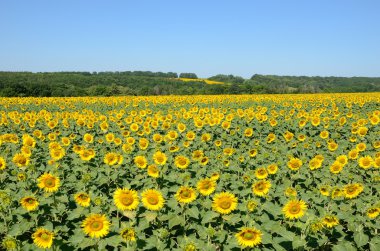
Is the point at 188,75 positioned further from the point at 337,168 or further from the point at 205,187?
the point at 205,187

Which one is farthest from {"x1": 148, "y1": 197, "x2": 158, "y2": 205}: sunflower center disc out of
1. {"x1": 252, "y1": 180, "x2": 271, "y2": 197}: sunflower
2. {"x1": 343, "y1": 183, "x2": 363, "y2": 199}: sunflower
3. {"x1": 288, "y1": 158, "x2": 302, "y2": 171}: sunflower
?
{"x1": 288, "y1": 158, "x2": 302, "y2": 171}: sunflower

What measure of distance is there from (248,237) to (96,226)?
1.55 m

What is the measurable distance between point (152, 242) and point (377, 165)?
516cm

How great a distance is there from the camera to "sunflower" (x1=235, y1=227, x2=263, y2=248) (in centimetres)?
327

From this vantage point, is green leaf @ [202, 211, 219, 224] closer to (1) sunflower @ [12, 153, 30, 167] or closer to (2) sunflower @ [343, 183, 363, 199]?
(2) sunflower @ [343, 183, 363, 199]

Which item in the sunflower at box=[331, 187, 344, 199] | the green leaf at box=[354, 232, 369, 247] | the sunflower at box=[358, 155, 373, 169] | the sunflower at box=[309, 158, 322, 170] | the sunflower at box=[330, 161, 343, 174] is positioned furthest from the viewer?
the sunflower at box=[358, 155, 373, 169]

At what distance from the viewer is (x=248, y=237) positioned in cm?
329

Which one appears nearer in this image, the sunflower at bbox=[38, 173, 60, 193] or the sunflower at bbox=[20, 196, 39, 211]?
the sunflower at bbox=[20, 196, 39, 211]

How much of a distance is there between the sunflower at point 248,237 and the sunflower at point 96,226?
136 cm

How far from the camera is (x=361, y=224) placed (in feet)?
14.4

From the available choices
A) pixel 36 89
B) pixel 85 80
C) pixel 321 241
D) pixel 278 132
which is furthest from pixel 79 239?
pixel 85 80

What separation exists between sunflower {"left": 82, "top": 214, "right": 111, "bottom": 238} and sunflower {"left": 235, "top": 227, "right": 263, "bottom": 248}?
1356 mm

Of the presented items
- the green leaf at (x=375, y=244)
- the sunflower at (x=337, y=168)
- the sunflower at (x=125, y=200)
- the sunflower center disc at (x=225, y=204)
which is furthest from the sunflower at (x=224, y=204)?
the sunflower at (x=337, y=168)

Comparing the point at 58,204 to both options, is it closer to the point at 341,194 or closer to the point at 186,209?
the point at 186,209
